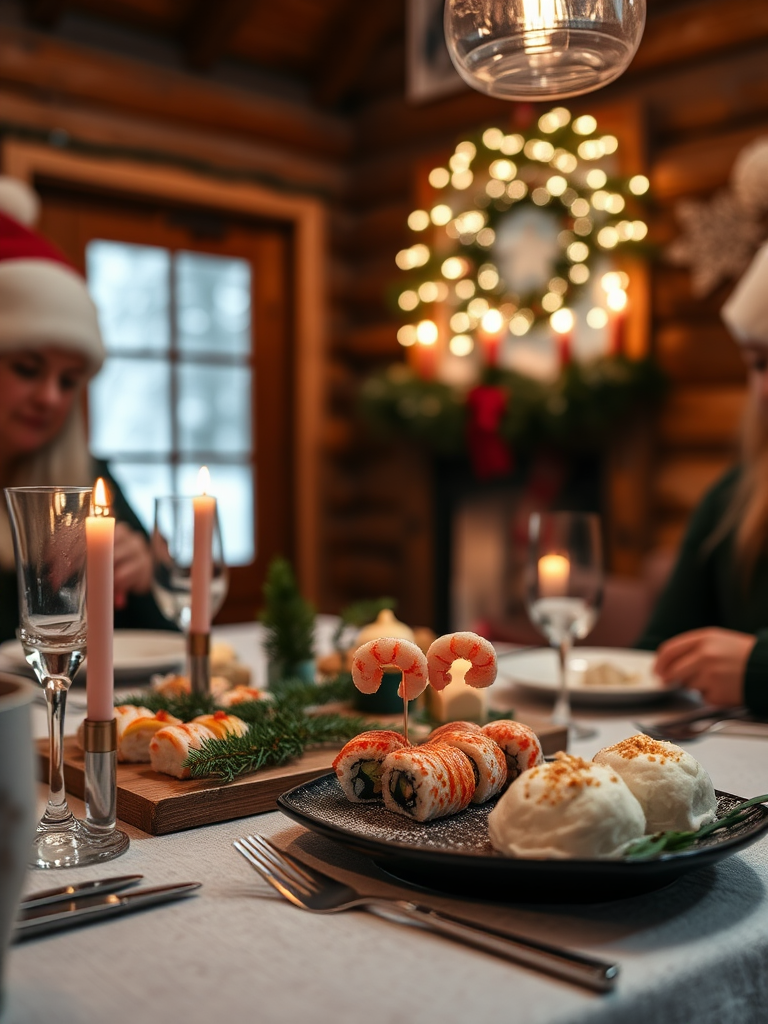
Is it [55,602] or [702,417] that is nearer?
[55,602]

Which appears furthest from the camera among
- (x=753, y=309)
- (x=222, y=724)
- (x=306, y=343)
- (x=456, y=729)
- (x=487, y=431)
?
(x=306, y=343)

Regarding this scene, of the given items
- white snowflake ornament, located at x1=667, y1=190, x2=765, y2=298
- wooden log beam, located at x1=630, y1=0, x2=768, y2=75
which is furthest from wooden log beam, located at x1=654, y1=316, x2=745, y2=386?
wooden log beam, located at x1=630, y1=0, x2=768, y2=75

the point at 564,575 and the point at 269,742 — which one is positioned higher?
the point at 564,575

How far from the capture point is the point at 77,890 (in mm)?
618

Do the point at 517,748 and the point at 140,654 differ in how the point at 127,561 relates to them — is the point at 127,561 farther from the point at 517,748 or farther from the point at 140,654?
the point at 517,748

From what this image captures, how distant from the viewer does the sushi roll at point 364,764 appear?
2.33 ft

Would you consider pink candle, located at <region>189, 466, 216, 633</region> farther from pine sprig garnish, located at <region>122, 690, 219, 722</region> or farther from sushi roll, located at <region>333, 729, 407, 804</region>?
sushi roll, located at <region>333, 729, 407, 804</region>

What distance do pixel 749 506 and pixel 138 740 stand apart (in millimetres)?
1257

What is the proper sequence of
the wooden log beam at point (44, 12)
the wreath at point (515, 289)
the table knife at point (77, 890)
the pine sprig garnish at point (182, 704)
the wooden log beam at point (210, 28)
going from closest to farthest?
the table knife at point (77, 890) → the pine sprig garnish at point (182, 704) → the wreath at point (515, 289) → the wooden log beam at point (44, 12) → the wooden log beam at point (210, 28)

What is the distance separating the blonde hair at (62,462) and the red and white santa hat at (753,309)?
1.21m


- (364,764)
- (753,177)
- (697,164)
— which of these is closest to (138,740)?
(364,764)

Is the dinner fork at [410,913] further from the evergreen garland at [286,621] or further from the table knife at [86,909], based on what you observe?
the evergreen garland at [286,621]

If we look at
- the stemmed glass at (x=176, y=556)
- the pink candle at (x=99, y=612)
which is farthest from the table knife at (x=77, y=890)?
the stemmed glass at (x=176, y=556)

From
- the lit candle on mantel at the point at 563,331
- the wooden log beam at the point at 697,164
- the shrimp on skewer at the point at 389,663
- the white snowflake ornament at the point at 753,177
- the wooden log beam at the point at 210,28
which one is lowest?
the shrimp on skewer at the point at 389,663
